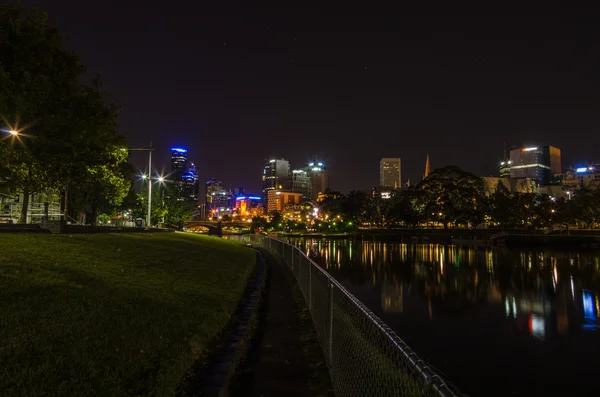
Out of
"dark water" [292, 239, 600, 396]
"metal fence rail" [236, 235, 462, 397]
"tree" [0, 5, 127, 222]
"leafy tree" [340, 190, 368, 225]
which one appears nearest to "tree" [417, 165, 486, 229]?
"leafy tree" [340, 190, 368, 225]

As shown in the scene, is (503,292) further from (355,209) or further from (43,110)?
(355,209)

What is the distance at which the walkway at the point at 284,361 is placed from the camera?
6.21 m

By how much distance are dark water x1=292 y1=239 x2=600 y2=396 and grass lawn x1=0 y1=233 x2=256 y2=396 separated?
5.74 metres

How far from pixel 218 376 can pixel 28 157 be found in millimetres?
15963

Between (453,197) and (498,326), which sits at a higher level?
(453,197)

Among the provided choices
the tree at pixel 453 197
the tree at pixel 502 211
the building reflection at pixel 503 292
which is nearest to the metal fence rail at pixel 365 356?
the building reflection at pixel 503 292

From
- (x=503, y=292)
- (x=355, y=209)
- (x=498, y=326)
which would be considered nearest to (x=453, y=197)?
(x=355, y=209)

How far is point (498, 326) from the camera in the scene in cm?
1231

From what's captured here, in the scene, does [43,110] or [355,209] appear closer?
[43,110]

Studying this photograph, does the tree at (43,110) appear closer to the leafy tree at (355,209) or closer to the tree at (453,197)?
the tree at (453,197)

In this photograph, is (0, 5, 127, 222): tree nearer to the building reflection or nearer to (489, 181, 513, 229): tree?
the building reflection

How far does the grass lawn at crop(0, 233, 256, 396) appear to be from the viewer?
512 cm

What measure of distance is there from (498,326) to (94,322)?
11497mm

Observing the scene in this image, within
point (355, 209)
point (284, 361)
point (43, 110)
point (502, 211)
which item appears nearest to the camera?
point (284, 361)
